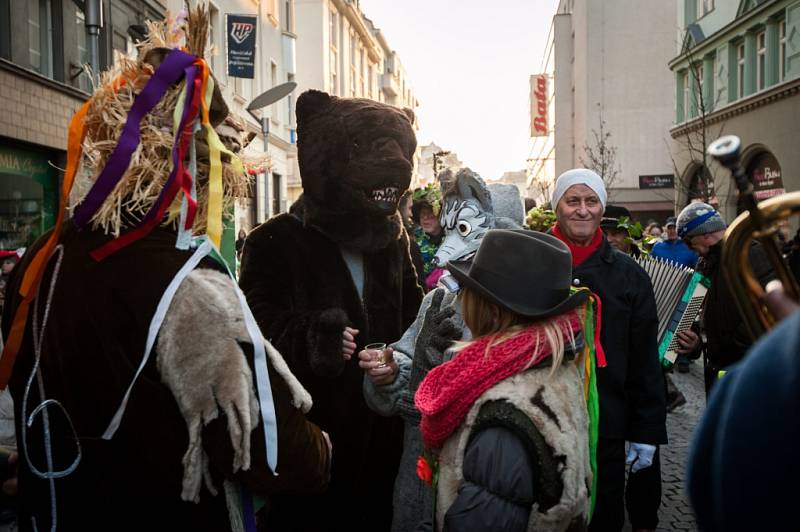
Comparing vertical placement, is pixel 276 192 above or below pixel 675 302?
above

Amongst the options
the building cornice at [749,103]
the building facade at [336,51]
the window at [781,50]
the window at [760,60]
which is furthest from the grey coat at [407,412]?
the building facade at [336,51]

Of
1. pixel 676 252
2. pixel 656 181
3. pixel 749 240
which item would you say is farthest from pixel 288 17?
pixel 749 240

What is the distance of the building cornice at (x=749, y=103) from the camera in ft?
61.1

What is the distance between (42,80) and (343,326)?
10436mm

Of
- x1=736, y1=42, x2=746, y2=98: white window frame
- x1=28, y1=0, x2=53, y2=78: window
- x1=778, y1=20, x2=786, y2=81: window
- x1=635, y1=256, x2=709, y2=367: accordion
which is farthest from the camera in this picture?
x1=736, y1=42, x2=746, y2=98: white window frame

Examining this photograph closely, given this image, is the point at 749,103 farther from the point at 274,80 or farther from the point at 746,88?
the point at 274,80

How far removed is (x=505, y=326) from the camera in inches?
76.9

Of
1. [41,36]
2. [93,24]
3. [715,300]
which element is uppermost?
[41,36]

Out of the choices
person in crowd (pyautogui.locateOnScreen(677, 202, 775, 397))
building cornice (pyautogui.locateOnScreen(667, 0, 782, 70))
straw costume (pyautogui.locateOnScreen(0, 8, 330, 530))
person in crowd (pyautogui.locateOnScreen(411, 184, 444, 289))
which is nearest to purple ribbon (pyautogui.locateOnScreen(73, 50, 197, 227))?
straw costume (pyautogui.locateOnScreen(0, 8, 330, 530))

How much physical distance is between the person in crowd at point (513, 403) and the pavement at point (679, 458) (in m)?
1.58

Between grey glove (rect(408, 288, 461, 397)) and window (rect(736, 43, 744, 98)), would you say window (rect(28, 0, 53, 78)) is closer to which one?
grey glove (rect(408, 288, 461, 397))

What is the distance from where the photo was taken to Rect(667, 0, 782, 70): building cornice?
1962 centimetres

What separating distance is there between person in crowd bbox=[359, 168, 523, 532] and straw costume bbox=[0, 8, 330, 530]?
682 millimetres

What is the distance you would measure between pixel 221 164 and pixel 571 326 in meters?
1.12
